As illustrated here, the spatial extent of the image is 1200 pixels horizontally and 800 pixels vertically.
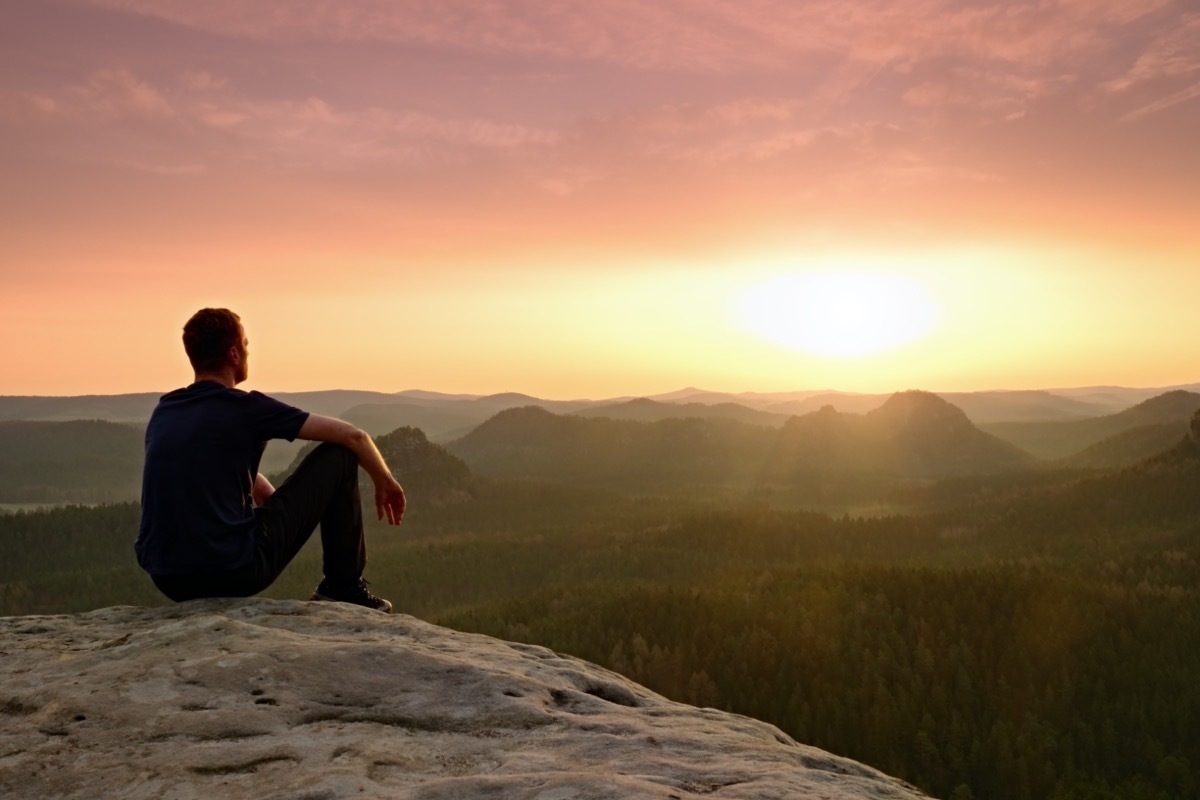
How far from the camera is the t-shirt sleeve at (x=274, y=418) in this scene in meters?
5.75

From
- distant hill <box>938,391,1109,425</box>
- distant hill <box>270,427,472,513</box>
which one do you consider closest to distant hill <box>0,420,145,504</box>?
distant hill <box>270,427,472,513</box>

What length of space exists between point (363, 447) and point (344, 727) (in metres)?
2.50

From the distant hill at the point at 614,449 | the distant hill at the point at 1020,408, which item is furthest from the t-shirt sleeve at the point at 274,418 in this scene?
the distant hill at the point at 1020,408

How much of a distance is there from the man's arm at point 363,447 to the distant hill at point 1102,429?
46.1m

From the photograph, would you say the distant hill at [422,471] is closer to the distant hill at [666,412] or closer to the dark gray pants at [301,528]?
the dark gray pants at [301,528]

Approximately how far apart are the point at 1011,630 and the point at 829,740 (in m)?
3.87

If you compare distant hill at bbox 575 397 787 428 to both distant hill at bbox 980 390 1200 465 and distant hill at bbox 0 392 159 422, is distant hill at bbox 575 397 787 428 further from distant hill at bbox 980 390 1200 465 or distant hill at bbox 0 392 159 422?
distant hill at bbox 0 392 159 422

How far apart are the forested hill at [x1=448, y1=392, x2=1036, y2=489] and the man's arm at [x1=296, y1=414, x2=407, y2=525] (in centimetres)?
3889

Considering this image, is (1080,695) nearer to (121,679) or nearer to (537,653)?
(537,653)

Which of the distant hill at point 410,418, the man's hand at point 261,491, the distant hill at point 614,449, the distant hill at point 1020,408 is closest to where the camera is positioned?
the man's hand at point 261,491

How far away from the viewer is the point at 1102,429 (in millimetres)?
68812

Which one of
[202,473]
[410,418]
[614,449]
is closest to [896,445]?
[614,449]

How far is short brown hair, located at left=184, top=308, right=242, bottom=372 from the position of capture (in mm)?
5777

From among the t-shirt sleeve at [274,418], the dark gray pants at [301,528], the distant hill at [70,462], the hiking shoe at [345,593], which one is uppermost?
the t-shirt sleeve at [274,418]
